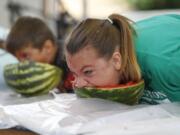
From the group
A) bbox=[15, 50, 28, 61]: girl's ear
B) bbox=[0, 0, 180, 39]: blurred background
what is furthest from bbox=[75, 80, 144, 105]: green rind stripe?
bbox=[0, 0, 180, 39]: blurred background

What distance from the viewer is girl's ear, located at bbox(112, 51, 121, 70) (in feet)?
3.04

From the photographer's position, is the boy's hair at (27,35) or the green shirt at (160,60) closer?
the green shirt at (160,60)

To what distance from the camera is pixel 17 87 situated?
116cm

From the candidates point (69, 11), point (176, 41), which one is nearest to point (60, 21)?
point (69, 11)

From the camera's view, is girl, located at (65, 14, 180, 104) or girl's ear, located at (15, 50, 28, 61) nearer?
girl, located at (65, 14, 180, 104)

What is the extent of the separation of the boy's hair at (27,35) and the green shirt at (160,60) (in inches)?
21.0

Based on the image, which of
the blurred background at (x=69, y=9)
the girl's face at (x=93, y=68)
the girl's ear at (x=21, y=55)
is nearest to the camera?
the girl's face at (x=93, y=68)

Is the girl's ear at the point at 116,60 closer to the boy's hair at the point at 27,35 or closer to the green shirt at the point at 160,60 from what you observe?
the green shirt at the point at 160,60

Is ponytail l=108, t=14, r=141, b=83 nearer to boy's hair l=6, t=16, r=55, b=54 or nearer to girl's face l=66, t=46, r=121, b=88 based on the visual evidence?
girl's face l=66, t=46, r=121, b=88

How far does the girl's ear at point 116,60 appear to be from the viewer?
93cm

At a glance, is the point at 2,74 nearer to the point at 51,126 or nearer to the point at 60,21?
the point at 51,126

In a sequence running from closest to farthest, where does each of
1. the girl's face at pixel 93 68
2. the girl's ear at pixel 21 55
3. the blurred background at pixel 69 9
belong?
the girl's face at pixel 93 68 < the girl's ear at pixel 21 55 < the blurred background at pixel 69 9

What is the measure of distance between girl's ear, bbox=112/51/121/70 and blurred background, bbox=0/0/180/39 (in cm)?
227

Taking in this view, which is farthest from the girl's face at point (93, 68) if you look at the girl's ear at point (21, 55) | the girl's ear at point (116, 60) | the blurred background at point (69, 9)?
the blurred background at point (69, 9)
